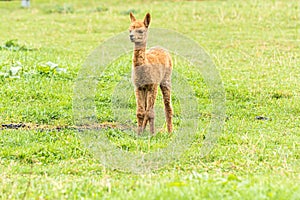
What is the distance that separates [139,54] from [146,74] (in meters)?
0.33

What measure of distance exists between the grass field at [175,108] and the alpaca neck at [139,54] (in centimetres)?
122

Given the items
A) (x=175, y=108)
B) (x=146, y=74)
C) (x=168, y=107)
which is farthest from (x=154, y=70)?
(x=175, y=108)

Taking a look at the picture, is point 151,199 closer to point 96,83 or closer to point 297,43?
point 96,83

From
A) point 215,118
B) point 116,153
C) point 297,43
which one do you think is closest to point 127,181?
point 116,153

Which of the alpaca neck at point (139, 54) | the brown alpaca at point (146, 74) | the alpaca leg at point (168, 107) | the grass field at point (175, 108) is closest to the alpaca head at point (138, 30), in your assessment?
the brown alpaca at point (146, 74)

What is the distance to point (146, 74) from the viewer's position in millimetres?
9375

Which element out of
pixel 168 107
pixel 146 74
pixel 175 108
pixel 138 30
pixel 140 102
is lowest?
pixel 175 108

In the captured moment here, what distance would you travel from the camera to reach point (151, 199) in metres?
5.88

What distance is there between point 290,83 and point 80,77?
16.0ft

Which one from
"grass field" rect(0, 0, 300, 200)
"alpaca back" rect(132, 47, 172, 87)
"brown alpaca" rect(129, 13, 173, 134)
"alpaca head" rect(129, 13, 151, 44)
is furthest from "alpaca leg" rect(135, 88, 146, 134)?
"alpaca head" rect(129, 13, 151, 44)

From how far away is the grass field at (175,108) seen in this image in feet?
22.1

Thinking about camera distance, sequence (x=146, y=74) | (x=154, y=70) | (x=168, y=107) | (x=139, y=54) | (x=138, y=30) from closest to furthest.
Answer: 1. (x=138, y=30)
2. (x=139, y=54)
3. (x=146, y=74)
4. (x=154, y=70)
5. (x=168, y=107)

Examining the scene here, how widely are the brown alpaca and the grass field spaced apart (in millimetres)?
434

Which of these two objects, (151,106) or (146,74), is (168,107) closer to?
(151,106)
